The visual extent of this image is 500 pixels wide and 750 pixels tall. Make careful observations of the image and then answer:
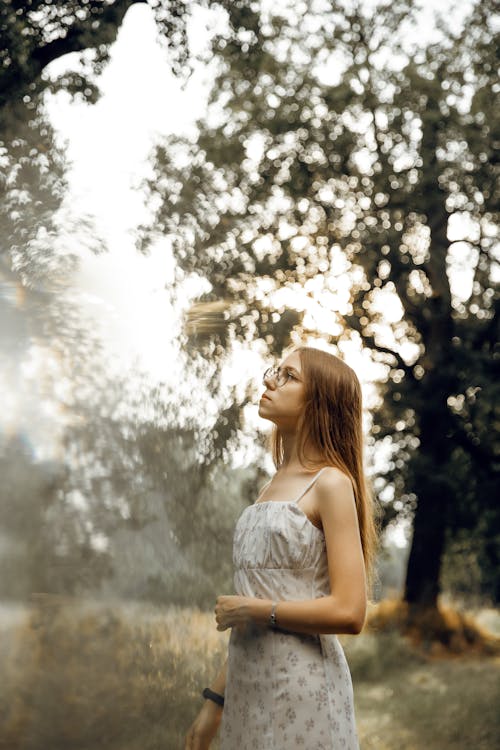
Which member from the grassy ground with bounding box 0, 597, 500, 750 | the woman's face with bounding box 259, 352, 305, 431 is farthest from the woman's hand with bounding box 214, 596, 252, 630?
the grassy ground with bounding box 0, 597, 500, 750

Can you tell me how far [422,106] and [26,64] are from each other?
→ 4.47m

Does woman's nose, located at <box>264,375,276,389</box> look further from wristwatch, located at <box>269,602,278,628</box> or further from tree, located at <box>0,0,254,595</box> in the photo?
tree, located at <box>0,0,254,595</box>

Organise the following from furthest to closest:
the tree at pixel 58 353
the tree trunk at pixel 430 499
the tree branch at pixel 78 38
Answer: the tree trunk at pixel 430 499 → the tree branch at pixel 78 38 → the tree at pixel 58 353

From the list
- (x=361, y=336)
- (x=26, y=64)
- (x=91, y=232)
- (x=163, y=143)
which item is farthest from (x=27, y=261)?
(x=361, y=336)

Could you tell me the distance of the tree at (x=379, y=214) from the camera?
16.0 ft

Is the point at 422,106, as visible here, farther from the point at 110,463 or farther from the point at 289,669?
the point at 289,669

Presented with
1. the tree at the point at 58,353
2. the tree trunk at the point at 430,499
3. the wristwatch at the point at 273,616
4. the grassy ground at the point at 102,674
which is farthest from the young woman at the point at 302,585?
the tree trunk at the point at 430,499

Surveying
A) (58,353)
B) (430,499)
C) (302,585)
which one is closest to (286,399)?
(302,585)

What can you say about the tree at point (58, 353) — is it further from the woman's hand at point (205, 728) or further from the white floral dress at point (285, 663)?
the white floral dress at point (285, 663)

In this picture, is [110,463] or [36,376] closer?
[36,376]

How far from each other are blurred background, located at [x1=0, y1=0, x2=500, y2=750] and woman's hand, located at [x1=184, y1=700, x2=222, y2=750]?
0.49 meters

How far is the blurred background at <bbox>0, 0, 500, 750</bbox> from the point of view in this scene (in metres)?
3.46

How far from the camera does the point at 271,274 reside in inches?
209

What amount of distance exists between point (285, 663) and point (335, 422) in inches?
18.5
